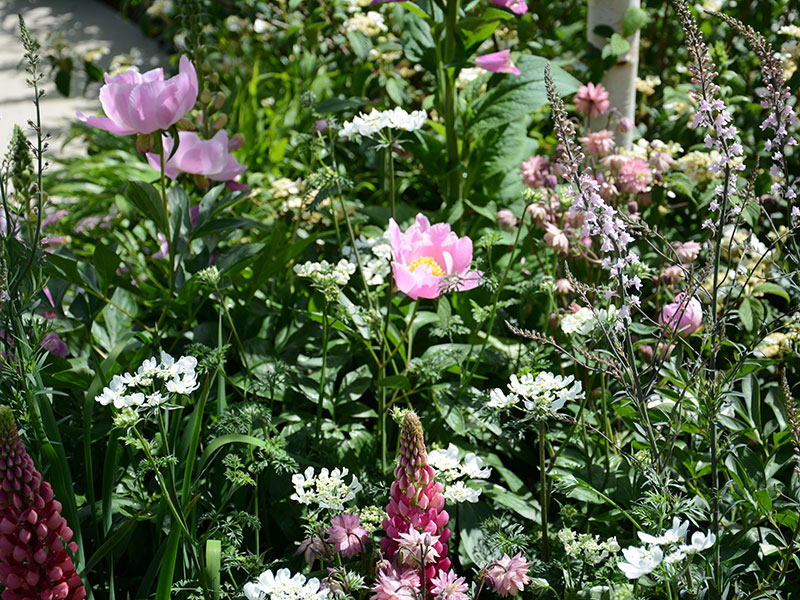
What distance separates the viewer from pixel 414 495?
1.21 meters

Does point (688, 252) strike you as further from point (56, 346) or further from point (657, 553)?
point (56, 346)

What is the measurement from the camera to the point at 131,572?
68.3 inches

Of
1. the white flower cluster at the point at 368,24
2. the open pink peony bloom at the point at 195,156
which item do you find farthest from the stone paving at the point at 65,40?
the open pink peony bloom at the point at 195,156

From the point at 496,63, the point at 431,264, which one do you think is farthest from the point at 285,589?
the point at 496,63

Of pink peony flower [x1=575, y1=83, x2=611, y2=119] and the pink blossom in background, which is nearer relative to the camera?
the pink blossom in background

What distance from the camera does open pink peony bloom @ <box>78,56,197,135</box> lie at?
1827mm

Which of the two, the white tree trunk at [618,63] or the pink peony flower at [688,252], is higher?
the white tree trunk at [618,63]

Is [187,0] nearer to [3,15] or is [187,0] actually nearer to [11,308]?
[11,308]

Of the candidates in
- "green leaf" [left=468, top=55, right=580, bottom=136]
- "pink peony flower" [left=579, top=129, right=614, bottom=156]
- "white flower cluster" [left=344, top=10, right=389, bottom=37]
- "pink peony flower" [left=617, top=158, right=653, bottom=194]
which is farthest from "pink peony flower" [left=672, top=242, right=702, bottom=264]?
"white flower cluster" [left=344, top=10, right=389, bottom=37]

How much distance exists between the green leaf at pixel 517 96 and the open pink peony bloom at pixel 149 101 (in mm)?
837

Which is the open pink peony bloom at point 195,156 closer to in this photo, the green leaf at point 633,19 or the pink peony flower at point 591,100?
the pink peony flower at point 591,100

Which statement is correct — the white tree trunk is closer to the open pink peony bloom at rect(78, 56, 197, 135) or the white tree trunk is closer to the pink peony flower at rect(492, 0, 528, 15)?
the pink peony flower at rect(492, 0, 528, 15)

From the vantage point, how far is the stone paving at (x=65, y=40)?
14.7 feet

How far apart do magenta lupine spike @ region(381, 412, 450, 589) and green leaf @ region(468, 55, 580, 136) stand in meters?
1.34
